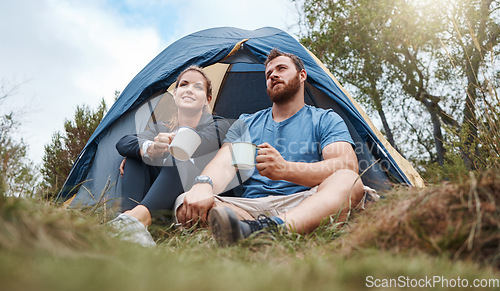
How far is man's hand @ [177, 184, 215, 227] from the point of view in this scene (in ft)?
5.82

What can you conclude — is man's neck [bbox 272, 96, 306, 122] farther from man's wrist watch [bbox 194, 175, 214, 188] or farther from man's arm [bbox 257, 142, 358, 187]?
man's wrist watch [bbox 194, 175, 214, 188]

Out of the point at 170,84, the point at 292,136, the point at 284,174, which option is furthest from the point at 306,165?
the point at 170,84

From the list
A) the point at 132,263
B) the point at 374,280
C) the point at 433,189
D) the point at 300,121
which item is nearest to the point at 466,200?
the point at 433,189

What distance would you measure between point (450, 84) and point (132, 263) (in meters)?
9.25

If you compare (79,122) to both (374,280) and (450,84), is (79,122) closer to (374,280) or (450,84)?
(374,280)

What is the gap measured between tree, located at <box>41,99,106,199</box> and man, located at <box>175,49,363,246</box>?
3.52m

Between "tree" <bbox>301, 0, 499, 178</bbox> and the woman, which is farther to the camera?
"tree" <bbox>301, 0, 499, 178</bbox>

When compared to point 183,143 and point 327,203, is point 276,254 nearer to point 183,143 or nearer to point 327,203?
point 327,203

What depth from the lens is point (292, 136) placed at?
7.26 feet

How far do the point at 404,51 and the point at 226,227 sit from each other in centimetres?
777

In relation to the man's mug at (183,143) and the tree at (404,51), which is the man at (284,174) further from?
the tree at (404,51)

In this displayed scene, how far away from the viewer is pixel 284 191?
6.68 feet

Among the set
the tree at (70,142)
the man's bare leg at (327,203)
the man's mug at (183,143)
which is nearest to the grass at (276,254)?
the man's bare leg at (327,203)

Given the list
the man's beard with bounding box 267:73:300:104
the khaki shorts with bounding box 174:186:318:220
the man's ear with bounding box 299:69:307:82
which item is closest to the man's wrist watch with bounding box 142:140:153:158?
the khaki shorts with bounding box 174:186:318:220
